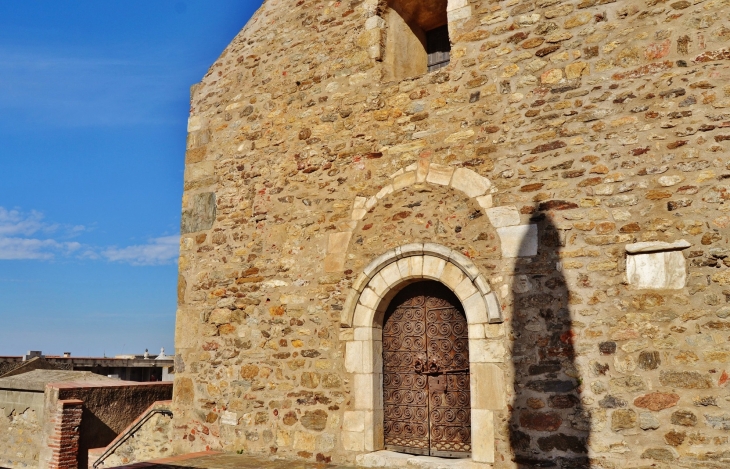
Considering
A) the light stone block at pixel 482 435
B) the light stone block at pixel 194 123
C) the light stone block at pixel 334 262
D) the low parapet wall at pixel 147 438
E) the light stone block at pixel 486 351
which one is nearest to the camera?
the light stone block at pixel 482 435

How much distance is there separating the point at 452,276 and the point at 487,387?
1.02 m

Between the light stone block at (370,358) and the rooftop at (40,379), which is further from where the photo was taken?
the rooftop at (40,379)

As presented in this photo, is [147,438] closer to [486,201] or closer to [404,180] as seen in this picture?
[404,180]

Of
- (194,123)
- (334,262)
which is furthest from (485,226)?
(194,123)

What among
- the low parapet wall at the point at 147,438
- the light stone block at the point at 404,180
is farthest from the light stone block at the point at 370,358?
the low parapet wall at the point at 147,438

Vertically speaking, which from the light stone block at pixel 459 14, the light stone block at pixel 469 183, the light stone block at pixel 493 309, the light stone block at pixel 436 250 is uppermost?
the light stone block at pixel 459 14

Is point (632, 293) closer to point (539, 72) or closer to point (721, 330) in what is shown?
point (721, 330)

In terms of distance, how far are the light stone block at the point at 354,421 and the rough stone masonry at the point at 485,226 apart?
0.04 metres

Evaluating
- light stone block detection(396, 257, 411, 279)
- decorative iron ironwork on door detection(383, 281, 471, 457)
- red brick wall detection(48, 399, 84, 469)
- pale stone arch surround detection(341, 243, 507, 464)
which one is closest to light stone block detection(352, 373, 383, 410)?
pale stone arch surround detection(341, 243, 507, 464)

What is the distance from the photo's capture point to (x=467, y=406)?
5414 millimetres

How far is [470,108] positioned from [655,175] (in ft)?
5.82

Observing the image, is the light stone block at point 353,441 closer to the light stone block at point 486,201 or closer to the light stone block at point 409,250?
the light stone block at point 409,250

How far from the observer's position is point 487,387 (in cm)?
509

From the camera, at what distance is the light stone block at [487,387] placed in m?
5.03
